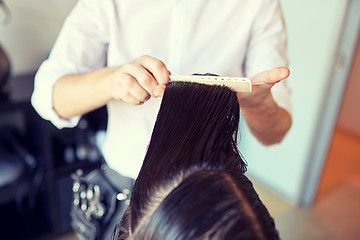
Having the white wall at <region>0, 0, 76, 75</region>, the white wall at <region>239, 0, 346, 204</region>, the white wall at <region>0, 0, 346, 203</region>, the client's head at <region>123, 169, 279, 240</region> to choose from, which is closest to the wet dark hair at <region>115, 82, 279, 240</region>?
the client's head at <region>123, 169, 279, 240</region>

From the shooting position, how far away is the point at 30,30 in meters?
1.61

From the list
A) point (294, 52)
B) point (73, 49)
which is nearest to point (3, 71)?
point (73, 49)

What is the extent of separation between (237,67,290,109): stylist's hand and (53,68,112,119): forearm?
0.24 metres

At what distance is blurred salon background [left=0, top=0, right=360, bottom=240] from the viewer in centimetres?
152

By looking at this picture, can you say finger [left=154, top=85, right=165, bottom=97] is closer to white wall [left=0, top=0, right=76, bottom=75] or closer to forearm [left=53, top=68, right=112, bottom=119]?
forearm [left=53, top=68, right=112, bottom=119]

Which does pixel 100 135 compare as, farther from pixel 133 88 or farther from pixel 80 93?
pixel 133 88

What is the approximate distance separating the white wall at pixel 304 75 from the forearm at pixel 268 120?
80 centimetres

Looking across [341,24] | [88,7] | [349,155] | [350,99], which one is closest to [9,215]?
[88,7]

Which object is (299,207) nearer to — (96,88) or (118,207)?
(118,207)

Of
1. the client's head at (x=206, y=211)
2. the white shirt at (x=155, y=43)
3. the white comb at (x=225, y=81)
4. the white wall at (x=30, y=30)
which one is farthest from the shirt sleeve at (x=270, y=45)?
the white wall at (x=30, y=30)

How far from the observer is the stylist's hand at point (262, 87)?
1.74ft

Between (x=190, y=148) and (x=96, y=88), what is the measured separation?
30 cm

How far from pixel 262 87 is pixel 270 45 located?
267 mm

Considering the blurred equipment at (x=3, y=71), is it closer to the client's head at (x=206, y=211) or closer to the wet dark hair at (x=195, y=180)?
the wet dark hair at (x=195, y=180)
